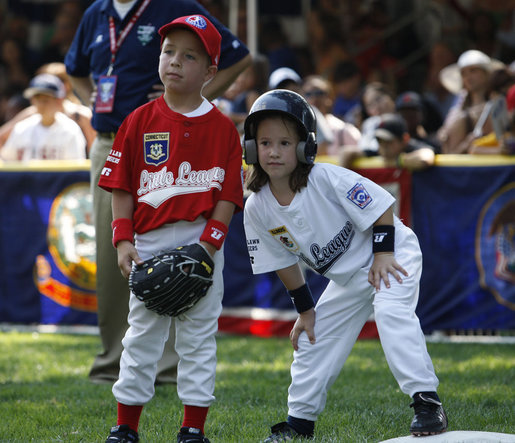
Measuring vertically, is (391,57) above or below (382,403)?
above

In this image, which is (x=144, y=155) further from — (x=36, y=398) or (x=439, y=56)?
(x=439, y=56)

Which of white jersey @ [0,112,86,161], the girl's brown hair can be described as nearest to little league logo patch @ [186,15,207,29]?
the girl's brown hair

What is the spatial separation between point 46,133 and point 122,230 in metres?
5.22

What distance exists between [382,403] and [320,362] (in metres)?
0.90

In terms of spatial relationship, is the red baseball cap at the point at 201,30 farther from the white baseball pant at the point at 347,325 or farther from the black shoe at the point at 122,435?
the black shoe at the point at 122,435

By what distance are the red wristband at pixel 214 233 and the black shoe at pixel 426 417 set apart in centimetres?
106

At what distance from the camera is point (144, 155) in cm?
376

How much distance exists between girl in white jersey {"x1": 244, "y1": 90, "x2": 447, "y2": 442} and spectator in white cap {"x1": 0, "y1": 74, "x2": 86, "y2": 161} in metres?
4.83

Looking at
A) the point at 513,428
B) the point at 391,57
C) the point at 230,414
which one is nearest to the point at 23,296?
the point at 230,414

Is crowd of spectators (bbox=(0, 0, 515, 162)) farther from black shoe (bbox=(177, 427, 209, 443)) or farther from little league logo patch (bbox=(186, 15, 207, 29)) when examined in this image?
black shoe (bbox=(177, 427, 209, 443))

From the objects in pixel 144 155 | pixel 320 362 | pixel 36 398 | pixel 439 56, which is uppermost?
pixel 439 56

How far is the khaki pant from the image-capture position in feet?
16.1

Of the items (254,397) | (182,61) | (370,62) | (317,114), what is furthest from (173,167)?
(370,62)

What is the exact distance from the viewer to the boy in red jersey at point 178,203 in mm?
3672
